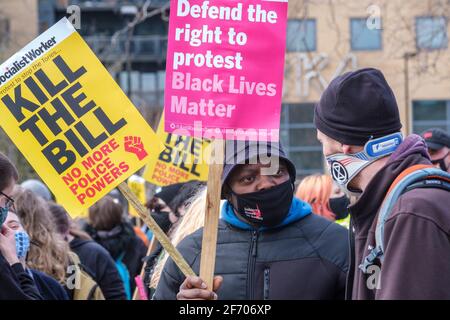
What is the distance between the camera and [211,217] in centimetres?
341

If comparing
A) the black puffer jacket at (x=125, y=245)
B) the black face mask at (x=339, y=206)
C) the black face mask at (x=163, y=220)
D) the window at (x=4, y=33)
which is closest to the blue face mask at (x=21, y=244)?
the black face mask at (x=163, y=220)

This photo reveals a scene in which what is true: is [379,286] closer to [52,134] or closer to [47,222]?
[52,134]

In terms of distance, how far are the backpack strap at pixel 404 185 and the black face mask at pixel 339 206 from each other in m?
3.27

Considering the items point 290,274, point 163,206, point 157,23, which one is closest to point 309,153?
point 157,23

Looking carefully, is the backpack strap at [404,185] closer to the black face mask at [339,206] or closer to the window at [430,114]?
the black face mask at [339,206]

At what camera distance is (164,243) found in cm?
334

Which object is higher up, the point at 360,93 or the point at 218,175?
the point at 360,93

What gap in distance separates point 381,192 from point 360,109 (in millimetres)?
384

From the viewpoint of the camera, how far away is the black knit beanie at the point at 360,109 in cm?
314

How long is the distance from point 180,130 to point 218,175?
0.76 ft

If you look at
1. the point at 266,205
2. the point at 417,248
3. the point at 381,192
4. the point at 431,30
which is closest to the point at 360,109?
the point at 381,192

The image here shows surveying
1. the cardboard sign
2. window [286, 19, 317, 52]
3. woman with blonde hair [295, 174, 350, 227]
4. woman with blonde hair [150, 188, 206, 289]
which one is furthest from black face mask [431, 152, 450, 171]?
window [286, 19, 317, 52]

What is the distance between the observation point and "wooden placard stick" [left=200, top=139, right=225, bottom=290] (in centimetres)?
337

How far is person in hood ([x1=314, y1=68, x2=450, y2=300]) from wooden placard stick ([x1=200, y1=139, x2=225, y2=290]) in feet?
1.38
